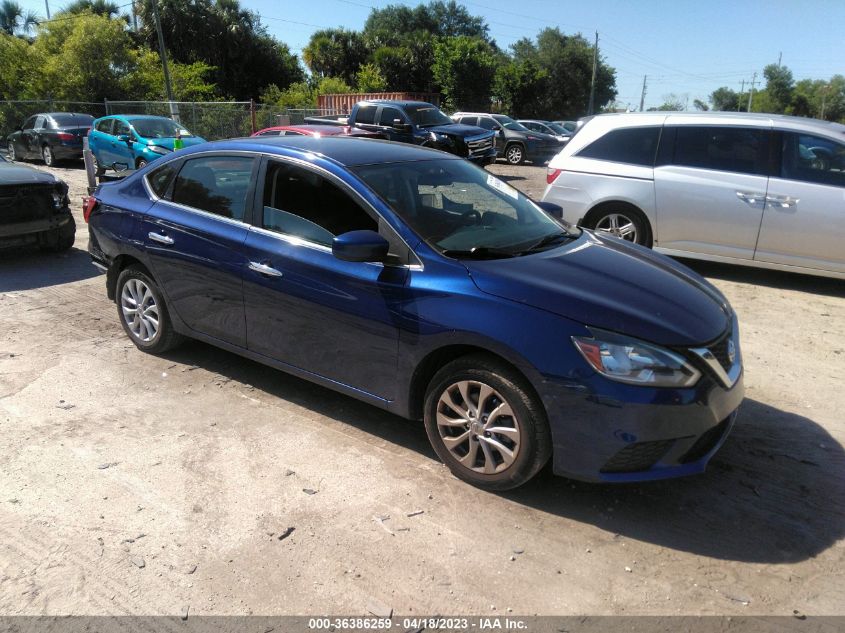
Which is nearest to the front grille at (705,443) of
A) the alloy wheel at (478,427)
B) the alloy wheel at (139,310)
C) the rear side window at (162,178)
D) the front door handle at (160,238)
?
the alloy wheel at (478,427)

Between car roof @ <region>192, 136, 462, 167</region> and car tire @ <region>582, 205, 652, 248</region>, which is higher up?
car roof @ <region>192, 136, 462, 167</region>

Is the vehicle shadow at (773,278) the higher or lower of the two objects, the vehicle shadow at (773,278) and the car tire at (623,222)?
the lower

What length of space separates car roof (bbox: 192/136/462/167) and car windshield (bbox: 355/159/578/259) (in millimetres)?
98

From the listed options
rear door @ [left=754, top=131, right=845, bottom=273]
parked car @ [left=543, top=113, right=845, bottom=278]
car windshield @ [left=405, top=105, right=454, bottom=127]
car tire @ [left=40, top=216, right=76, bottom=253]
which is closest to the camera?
rear door @ [left=754, top=131, right=845, bottom=273]

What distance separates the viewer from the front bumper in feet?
9.72

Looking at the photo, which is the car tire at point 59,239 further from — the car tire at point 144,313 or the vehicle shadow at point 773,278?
the vehicle shadow at point 773,278

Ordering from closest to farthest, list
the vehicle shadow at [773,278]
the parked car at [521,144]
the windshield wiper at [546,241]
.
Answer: the windshield wiper at [546,241]
the vehicle shadow at [773,278]
the parked car at [521,144]

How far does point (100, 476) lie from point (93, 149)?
1567 centimetres

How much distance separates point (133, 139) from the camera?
1562 centimetres

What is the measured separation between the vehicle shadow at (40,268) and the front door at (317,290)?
4390 millimetres

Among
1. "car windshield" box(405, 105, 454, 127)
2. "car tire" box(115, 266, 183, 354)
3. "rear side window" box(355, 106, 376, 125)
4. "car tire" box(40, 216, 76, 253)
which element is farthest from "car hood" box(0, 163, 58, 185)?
"car windshield" box(405, 105, 454, 127)

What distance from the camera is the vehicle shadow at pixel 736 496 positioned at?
3.10 meters

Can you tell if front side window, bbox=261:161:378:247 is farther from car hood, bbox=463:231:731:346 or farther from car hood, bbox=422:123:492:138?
car hood, bbox=422:123:492:138

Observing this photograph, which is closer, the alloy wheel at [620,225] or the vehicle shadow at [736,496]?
the vehicle shadow at [736,496]
